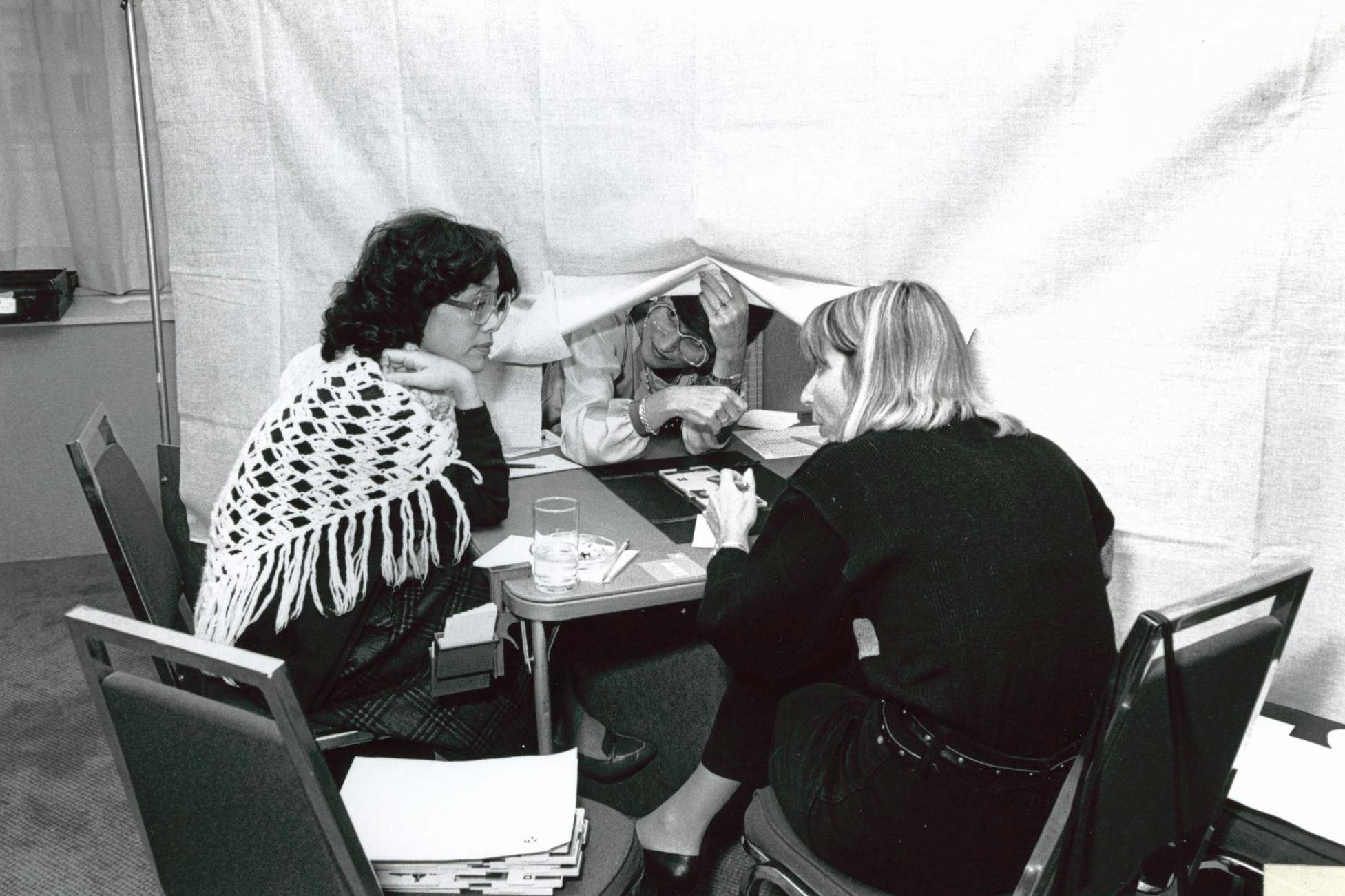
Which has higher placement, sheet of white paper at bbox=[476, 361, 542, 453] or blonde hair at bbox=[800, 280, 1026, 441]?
blonde hair at bbox=[800, 280, 1026, 441]

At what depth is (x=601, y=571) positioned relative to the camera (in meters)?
1.48

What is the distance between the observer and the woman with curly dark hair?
5.02 feet

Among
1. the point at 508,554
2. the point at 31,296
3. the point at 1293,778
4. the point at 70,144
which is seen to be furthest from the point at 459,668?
the point at 70,144

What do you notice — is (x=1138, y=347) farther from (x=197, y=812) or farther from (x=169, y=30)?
(x=169, y=30)

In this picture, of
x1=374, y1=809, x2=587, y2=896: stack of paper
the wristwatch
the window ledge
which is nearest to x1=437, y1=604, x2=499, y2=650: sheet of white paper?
x1=374, y1=809, x2=587, y2=896: stack of paper

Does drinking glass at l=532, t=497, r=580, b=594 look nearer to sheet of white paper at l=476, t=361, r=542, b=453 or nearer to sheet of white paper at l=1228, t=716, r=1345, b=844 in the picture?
sheet of white paper at l=476, t=361, r=542, b=453

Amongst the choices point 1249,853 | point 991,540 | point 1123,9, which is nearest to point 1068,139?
point 1123,9

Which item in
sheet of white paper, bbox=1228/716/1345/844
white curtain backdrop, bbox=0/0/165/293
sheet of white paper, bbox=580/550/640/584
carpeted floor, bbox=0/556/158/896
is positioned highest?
white curtain backdrop, bbox=0/0/165/293

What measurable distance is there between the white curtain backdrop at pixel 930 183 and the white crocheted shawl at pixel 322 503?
0.40 m

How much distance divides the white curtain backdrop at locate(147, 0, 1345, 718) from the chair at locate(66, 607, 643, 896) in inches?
41.1

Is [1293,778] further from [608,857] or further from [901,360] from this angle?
[608,857]

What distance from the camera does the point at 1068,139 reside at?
1.39 metres

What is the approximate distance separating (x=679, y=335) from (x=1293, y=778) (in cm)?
137

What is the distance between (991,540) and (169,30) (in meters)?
1.59
